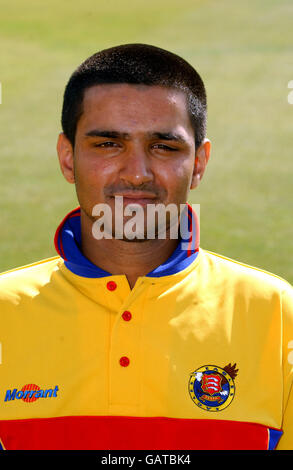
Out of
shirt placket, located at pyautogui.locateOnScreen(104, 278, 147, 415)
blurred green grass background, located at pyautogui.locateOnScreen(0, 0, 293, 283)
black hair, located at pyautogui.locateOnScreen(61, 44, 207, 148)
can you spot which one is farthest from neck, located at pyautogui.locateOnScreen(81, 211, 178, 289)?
blurred green grass background, located at pyautogui.locateOnScreen(0, 0, 293, 283)

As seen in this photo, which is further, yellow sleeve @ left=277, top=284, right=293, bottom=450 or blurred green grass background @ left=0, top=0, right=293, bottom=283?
blurred green grass background @ left=0, top=0, right=293, bottom=283

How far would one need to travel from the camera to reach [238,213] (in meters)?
5.08

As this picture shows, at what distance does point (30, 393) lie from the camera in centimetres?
175

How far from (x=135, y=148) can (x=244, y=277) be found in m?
0.40

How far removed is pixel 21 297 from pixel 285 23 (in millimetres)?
6256

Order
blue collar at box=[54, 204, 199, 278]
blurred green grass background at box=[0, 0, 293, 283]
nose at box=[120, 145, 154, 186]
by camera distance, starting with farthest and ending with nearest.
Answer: blurred green grass background at box=[0, 0, 293, 283]
blue collar at box=[54, 204, 199, 278]
nose at box=[120, 145, 154, 186]

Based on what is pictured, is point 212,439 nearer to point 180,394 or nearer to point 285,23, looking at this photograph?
point 180,394

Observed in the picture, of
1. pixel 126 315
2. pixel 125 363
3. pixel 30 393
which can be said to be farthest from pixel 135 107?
pixel 30 393

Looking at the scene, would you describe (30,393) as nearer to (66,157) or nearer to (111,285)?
(111,285)

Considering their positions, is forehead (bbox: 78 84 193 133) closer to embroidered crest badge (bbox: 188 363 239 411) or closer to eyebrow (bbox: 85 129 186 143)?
eyebrow (bbox: 85 129 186 143)

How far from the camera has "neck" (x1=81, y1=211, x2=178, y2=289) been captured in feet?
6.08

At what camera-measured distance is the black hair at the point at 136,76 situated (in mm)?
1811

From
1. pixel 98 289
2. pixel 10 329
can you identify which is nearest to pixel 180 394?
pixel 98 289

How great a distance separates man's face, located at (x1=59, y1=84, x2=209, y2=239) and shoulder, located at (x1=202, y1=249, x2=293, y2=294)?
20 centimetres
